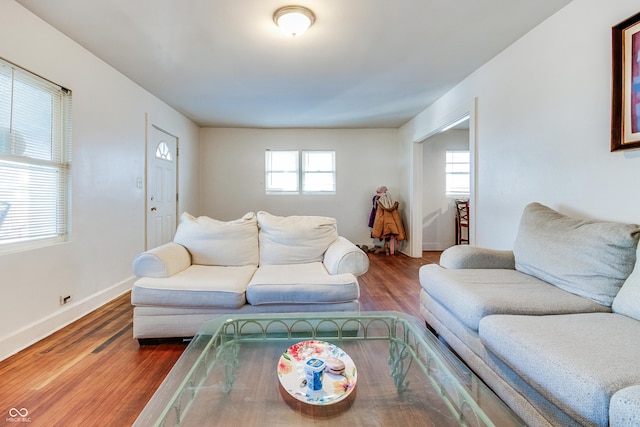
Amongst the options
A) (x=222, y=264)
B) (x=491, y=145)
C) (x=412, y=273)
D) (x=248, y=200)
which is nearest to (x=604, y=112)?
(x=491, y=145)

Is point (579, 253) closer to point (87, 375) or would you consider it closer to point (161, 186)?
point (87, 375)

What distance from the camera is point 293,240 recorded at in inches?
99.1

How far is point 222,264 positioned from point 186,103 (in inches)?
106

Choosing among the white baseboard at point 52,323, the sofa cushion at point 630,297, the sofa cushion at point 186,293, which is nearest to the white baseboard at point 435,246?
the sofa cushion at point 630,297

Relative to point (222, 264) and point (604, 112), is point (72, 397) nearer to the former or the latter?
point (222, 264)

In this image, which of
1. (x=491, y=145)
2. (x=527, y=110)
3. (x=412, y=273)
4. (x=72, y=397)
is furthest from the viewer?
(x=412, y=273)

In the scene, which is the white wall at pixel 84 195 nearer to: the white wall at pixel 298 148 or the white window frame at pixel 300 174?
the white wall at pixel 298 148

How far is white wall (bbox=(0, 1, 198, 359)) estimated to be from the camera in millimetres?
1902

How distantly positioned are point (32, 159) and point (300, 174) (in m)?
3.82

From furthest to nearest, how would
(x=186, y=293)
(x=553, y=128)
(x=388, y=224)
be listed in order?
(x=388, y=224) < (x=553, y=128) < (x=186, y=293)

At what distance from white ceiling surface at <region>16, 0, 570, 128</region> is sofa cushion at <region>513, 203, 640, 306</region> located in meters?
1.50

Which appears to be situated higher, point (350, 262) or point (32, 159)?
point (32, 159)

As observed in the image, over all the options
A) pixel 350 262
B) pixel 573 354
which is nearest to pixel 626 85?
pixel 573 354

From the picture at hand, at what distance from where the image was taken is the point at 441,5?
195 cm
